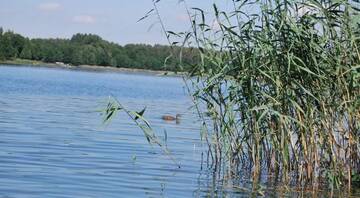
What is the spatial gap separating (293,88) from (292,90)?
3 cm

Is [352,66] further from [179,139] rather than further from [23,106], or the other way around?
[23,106]

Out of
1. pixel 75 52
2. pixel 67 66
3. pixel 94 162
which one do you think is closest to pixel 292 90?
pixel 94 162

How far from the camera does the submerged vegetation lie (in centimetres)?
976

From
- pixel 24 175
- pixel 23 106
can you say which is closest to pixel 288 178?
pixel 24 175

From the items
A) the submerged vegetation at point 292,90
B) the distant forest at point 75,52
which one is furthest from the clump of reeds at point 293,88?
the distant forest at point 75,52

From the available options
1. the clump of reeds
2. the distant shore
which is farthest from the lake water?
the distant shore

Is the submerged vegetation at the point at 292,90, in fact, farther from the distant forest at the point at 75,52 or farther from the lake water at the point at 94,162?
the distant forest at the point at 75,52

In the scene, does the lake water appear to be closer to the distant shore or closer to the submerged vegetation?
the submerged vegetation

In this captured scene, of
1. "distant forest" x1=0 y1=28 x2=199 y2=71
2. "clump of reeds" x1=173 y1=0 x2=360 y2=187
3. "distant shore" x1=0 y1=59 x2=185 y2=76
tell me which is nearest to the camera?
"clump of reeds" x1=173 y1=0 x2=360 y2=187

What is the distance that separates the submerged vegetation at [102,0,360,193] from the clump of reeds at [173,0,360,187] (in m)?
0.01

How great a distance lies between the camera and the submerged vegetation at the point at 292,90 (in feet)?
32.0

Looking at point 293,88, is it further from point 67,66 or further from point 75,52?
point 67,66

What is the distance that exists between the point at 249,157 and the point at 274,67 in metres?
1.60

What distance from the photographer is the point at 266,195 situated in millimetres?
9992
